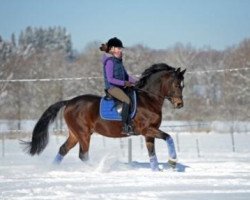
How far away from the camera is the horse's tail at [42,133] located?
11.4 meters

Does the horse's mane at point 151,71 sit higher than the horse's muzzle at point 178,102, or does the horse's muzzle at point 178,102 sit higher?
the horse's mane at point 151,71

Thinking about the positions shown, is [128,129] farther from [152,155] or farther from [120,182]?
[120,182]

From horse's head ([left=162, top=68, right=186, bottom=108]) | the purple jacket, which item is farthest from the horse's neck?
the purple jacket

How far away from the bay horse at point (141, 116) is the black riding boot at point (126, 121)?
0.11 m

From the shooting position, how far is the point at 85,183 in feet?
25.9

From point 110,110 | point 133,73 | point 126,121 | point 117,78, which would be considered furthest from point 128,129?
point 133,73

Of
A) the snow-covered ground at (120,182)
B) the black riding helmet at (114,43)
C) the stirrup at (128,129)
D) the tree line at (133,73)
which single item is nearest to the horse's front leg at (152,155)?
the snow-covered ground at (120,182)

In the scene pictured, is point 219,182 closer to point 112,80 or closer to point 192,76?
point 112,80

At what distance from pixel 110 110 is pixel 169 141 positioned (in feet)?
4.98

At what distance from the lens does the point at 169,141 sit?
998 centimetres

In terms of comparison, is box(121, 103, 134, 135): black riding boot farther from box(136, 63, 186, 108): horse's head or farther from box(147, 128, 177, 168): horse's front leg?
box(136, 63, 186, 108): horse's head

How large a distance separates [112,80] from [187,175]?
2.68m

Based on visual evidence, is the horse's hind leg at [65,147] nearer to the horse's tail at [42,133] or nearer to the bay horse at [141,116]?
the bay horse at [141,116]

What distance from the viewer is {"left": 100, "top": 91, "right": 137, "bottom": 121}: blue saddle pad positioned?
33.9ft
